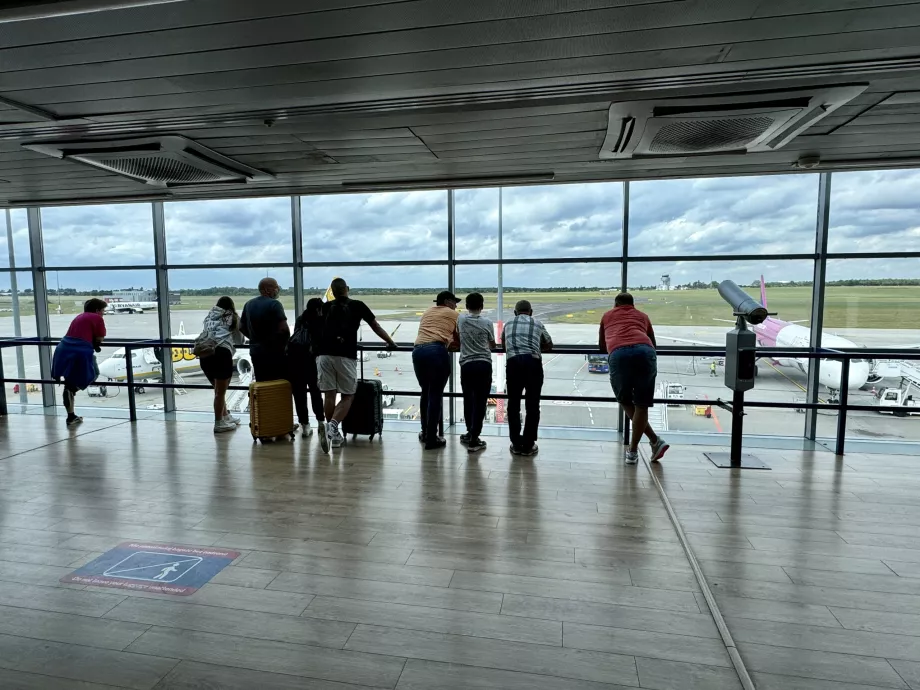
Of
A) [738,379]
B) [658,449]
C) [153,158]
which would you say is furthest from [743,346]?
[153,158]

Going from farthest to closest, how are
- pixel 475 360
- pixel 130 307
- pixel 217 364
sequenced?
pixel 130 307
pixel 217 364
pixel 475 360

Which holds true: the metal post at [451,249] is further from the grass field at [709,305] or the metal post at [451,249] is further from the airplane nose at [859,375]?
the airplane nose at [859,375]

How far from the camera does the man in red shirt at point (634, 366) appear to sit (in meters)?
4.41

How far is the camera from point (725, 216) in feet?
21.4

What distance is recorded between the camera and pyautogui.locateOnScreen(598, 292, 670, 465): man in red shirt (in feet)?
14.5

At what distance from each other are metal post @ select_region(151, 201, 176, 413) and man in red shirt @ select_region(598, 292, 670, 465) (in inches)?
244

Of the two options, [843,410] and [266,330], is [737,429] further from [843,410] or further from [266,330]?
[266,330]

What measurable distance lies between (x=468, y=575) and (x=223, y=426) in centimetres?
385

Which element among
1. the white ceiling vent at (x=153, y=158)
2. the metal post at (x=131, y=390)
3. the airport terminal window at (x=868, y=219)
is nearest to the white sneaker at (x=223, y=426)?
the metal post at (x=131, y=390)

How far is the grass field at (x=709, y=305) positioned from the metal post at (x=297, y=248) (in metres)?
0.13

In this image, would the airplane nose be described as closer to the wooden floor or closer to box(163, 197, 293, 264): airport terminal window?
the wooden floor

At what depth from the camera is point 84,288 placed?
28.1 feet

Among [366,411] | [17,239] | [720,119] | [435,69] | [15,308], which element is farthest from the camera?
[15,308]

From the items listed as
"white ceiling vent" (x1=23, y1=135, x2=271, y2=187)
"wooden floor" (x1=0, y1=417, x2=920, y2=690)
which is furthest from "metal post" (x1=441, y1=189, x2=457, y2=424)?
"wooden floor" (x1=0, y1=417, x2=920, y2=690)
